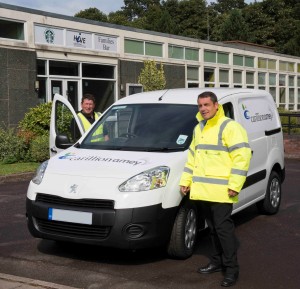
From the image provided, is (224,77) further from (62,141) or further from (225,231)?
(225,231)

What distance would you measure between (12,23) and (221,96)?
12.8 meters

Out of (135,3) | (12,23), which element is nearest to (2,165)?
(12,23)

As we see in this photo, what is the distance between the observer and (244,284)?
15.2ft

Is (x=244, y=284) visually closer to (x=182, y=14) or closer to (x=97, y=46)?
(x=97, y=46)

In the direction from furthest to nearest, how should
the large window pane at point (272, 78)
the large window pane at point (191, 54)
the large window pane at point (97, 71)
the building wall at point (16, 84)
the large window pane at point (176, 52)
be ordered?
the large window pane at point (272, 78) < the large window pane at point (191, 54) < the large window pane at point (176, 52) < the large window pane at point (97, 71) < the building wall at point (16, 84)

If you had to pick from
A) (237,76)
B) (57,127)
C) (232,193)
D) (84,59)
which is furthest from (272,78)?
(232,193)

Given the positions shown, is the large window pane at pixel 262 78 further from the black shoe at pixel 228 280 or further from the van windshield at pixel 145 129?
the black shoe at pixel 228 280

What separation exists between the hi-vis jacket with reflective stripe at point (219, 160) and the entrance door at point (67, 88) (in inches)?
580

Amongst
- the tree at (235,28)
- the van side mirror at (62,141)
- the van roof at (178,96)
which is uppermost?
the tree at (235,28)

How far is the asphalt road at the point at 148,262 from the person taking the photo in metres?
4.70

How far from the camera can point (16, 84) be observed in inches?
672

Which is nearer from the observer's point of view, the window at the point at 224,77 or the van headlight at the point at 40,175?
the van headlight at the point at 40,175

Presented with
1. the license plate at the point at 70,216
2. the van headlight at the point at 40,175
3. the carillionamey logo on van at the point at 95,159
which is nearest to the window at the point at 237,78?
the carillionamey logo on van at the point at 95,159

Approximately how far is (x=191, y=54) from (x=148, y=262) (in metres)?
21.6
